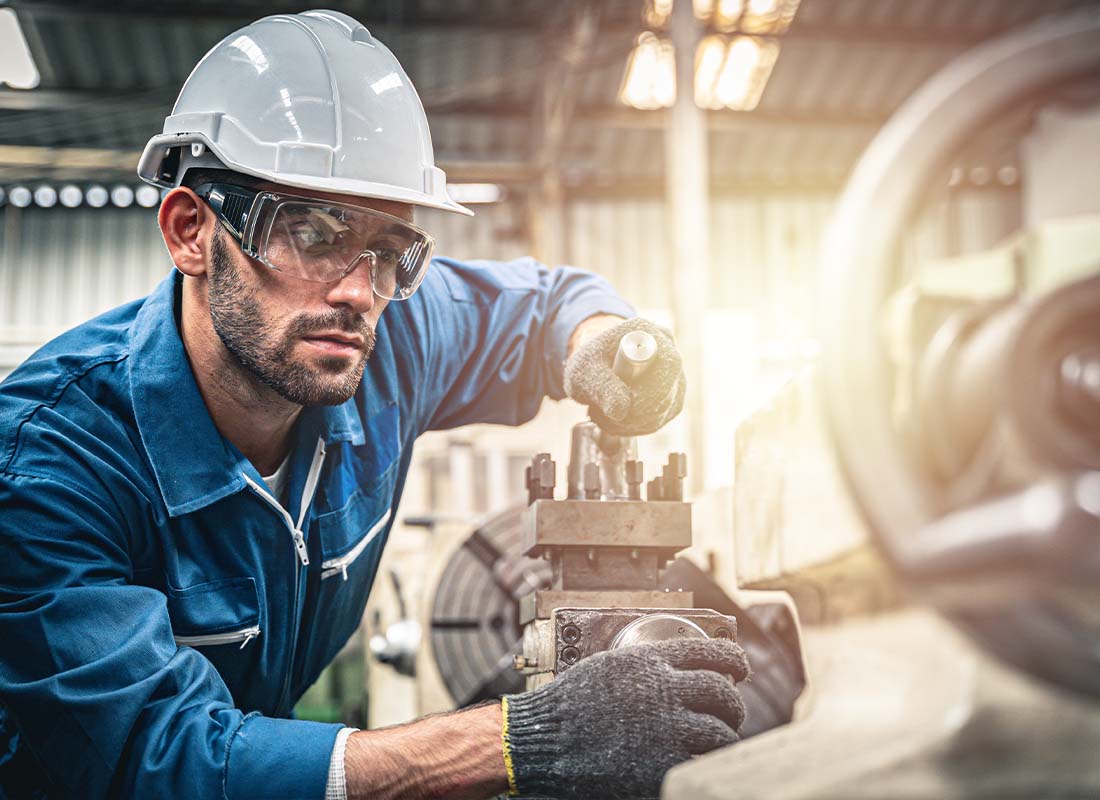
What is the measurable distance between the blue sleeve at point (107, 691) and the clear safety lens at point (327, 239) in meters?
0.41

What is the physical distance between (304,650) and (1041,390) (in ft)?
4.47

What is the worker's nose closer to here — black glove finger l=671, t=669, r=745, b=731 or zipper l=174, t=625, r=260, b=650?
zipper l=174, t=625, r=260, b=650

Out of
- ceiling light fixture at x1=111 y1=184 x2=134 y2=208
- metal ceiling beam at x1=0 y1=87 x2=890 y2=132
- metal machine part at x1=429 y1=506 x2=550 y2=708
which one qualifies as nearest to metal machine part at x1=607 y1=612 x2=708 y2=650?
metal machine part at x1=429 y1=506 x2=550 y2=708

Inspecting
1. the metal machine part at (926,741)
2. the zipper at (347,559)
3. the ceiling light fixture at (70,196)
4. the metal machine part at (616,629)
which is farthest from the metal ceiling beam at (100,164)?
the metal machine part at (926,741)

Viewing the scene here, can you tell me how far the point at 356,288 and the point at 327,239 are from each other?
8 centimetres

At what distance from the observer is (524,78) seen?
7.80 metres

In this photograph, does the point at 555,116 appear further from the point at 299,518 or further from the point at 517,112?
the point at 299,518

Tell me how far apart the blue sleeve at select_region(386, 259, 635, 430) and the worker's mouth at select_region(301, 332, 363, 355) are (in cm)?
32

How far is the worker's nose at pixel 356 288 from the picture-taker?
1.44 m

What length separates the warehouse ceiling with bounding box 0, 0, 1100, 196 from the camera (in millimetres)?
6863

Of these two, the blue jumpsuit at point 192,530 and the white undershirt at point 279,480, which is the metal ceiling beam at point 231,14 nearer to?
the blue jumpsuit at point 192,530

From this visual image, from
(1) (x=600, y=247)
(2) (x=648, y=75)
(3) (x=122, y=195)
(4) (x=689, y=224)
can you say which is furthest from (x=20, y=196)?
(4) (x=689, y=224)

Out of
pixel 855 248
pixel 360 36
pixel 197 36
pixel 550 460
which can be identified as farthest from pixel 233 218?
pixel 197 36

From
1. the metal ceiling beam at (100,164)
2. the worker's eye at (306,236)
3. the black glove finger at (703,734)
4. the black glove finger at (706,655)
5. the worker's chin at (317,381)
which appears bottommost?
the black glove finger at (703,734)
